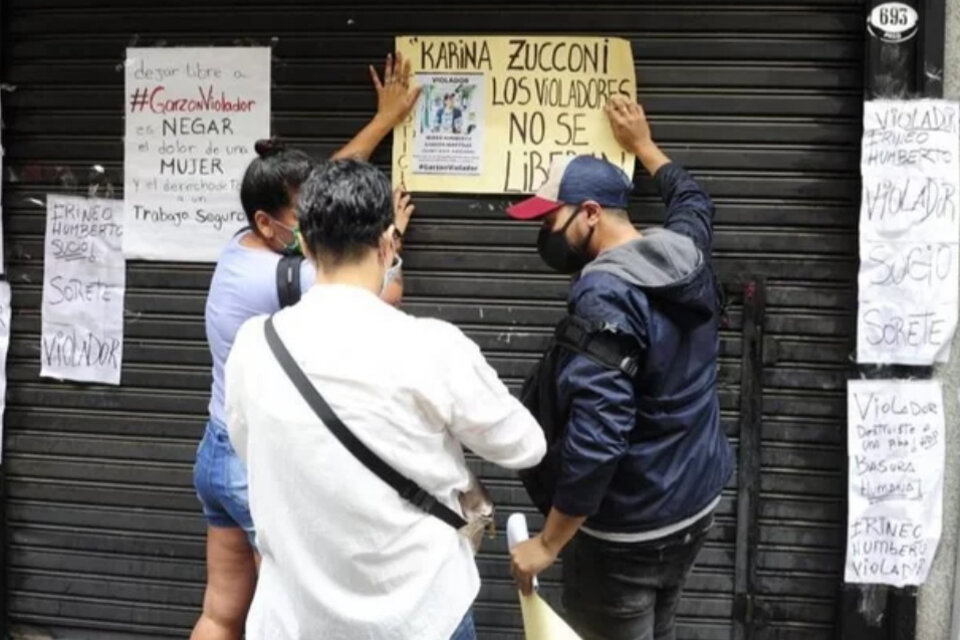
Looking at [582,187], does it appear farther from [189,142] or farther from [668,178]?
[189,142]

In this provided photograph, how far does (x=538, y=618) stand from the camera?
2.80m

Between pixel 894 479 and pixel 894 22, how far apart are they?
5.11ft

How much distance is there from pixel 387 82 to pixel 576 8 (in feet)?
2.38

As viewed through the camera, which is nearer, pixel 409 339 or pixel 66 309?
pixel 409 339

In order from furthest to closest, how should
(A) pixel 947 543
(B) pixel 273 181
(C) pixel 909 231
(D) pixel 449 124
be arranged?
(D) pixel 449 124 < (A) pixel 947 543 < (C) pixel 909 231 < (B) pixel 273 181

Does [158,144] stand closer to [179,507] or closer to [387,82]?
[387,82]

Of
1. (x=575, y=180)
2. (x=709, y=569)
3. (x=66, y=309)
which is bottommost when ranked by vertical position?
(x=709, y=569)

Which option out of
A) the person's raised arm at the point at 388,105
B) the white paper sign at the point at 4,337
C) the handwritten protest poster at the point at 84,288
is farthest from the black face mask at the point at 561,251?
the white paper sign at the point at 4,337

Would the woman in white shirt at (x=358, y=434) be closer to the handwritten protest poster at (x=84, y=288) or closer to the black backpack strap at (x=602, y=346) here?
the black backpack strap at (x=602, y=346)

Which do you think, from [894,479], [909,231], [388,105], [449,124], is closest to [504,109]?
[449,124]

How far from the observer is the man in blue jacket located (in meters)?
2.79

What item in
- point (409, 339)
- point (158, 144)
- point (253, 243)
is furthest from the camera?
point (158, 144)

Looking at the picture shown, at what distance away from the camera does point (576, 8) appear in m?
3.92

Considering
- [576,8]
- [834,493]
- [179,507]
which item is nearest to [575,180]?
[576,8]
